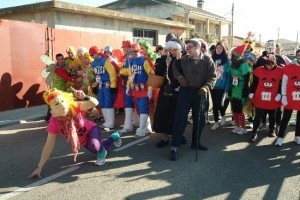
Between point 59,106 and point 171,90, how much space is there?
213 centimetres

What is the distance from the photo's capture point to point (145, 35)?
18.3 metres

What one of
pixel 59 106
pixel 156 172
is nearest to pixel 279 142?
pixel 156 172

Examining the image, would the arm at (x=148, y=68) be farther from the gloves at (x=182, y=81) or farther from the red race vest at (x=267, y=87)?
the red race vest at (x=267, y=87)

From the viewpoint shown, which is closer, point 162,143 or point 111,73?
point 162,143

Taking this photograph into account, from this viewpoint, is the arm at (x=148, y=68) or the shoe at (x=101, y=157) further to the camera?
the arm at (x=148, y=68)

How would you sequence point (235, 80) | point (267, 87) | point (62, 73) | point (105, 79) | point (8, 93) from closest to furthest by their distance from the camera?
1. point (267, 87)
2. point (235, 80)
3. point (105, 79)
4. point (62, 73)
5. point (8, 93)

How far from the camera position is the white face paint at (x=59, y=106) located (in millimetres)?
4301

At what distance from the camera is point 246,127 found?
24.7 ft

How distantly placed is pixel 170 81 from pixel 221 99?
79.4 inches

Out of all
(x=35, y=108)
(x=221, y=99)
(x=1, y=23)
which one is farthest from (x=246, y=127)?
(x=1, y=23)

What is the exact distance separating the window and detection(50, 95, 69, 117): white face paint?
1274 cm

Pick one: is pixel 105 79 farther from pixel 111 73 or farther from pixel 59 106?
pixel 59 106

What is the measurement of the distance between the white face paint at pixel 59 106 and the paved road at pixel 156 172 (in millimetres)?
946

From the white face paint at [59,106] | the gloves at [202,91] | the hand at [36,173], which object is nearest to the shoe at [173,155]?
the gloves at [202,91]
